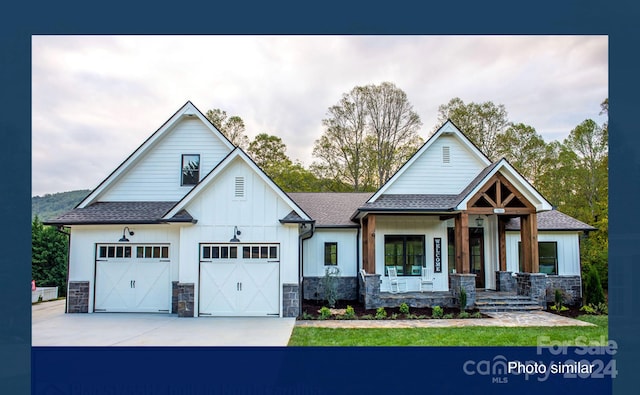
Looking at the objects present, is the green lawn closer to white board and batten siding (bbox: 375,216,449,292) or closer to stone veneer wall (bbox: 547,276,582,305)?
white board and batten siding (bbox: 375,216,449,292)

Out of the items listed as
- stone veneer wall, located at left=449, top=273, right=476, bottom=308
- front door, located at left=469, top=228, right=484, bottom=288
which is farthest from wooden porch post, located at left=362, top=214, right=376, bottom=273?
front door, located at left=469, top=228, right=484, bottom=288

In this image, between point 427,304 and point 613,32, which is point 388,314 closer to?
point 427,304

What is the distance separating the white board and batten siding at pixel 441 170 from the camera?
50.9 ft

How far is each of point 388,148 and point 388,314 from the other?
17.8 metres

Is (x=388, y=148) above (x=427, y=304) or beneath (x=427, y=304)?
above

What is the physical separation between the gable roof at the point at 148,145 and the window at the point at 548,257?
12747 millimetres

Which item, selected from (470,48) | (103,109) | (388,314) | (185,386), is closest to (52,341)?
(185,386)

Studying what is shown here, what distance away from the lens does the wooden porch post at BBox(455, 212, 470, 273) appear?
14.2 m

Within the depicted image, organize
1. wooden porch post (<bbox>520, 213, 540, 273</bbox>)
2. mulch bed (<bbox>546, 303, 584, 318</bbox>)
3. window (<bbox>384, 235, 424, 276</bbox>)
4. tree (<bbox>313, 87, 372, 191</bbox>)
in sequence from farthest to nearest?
1. tree (<bbox>313, 87, 372, 191</bbox>)
2. window (<bbox>384, 235, 424, 276</bbox>)
3. wooden porch post (<bbox>520, 213, 540, 273</bbox>)
4. mulch bed (<bbox>546, 303, 584, 318</bbox>)

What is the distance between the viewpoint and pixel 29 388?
290 inches

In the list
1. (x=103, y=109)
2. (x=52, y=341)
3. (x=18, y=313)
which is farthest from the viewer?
(x=103, y=109)

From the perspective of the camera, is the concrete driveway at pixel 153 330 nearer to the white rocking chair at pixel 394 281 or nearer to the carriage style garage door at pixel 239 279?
the carriage style garage door at pixel 239 279

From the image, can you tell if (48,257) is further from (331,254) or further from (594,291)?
(594,291)

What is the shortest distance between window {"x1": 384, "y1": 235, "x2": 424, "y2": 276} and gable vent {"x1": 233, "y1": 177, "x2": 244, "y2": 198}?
5893mm
